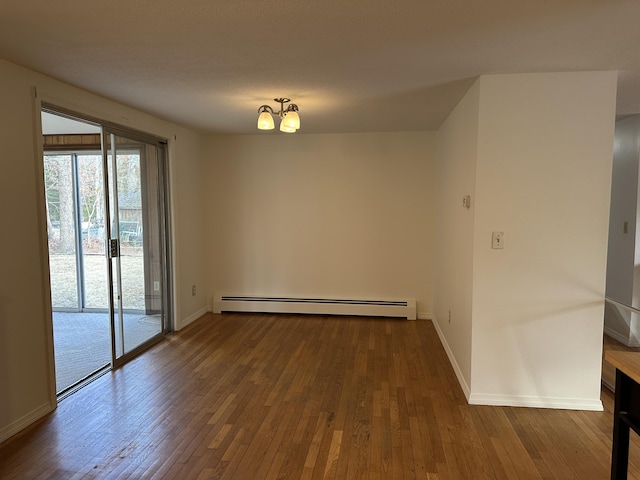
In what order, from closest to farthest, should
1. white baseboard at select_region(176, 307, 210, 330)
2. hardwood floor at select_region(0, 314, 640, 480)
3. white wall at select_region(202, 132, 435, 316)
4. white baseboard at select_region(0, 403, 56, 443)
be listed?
1. hardwood floor at select_region(0, 314, 640, 480)
2. white baseboard at select_region(0, 403, 56, 443)
3. white baseboard at select_region(176, 307, 210, 330)
4. white wall at select_region(202, 132, 435, 316)

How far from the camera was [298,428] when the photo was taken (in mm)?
2549

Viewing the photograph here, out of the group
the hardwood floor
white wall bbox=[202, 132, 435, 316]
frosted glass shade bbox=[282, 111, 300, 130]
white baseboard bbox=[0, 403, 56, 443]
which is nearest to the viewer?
the hardwood floor

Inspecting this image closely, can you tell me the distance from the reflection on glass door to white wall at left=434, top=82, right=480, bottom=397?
9.90 ft

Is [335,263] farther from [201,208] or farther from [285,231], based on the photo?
[201,208]

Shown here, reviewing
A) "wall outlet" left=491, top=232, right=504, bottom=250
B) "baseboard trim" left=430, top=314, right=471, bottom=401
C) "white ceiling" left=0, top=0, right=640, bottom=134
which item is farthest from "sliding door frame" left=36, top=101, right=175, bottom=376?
"wall outlet" left=491, top=232, right=504, bottom=250

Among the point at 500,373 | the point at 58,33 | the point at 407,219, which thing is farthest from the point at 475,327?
the point at 58,33

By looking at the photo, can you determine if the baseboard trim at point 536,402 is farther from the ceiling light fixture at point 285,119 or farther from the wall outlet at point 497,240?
the ceiling light fixture at point 285,119

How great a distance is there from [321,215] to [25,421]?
3.54m

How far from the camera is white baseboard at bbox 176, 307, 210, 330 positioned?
4659 mm

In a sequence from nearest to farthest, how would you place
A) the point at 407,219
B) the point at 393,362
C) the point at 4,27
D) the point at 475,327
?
the point at 4,27
the point at 475,327
the point at 393,362
the point at 407,219

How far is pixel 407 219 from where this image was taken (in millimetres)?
4992

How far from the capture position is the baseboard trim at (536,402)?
2.78 metres

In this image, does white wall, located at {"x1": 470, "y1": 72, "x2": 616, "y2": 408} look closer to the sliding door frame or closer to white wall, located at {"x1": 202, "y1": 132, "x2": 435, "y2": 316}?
white wall, located at {"x1": 202, "y1": 132, "x2": 435, "y2": 316}

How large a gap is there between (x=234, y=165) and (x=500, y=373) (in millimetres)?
3920
